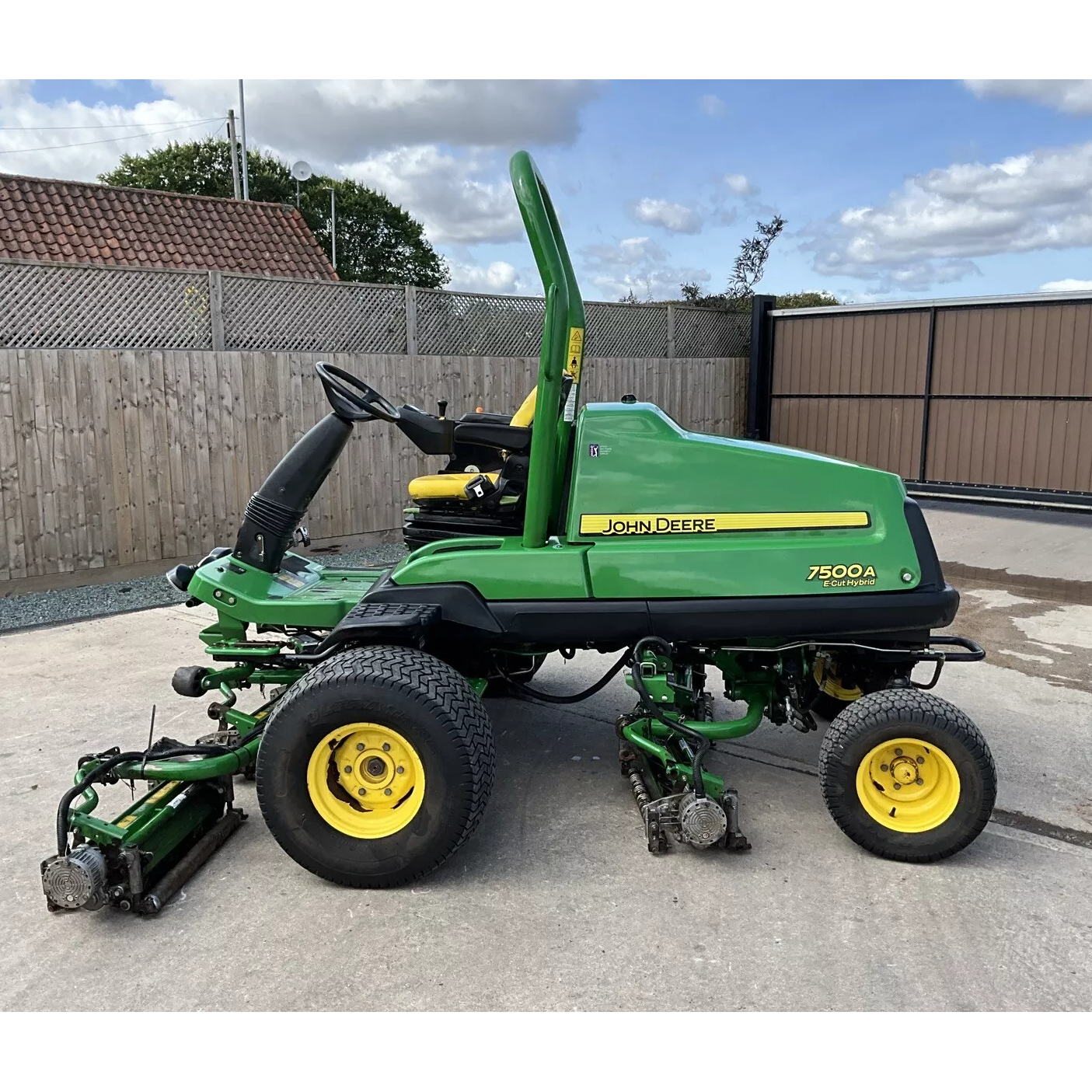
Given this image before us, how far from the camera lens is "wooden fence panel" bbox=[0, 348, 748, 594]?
696 centimetres

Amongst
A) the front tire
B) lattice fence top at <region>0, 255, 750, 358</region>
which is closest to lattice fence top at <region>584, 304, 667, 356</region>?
lattice fence top at <region>0, 255, 750, 358</region>

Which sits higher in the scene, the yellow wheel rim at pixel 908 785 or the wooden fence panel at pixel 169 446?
the wooden fence panel at pixel 169 446

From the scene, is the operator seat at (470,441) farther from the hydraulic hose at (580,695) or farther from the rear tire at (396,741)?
the rear tire at (396,741)

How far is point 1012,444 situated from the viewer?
1116cm

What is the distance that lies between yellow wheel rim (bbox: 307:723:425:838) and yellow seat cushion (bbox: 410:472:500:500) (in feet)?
3.98

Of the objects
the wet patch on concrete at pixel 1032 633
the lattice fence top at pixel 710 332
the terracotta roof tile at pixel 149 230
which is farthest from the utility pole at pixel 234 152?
the wet patch on concrete at pixel 1032 633

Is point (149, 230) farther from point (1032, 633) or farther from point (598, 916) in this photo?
point (598, 916)

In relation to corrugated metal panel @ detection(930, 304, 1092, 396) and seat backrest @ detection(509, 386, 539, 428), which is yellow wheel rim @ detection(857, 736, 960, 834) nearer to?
seat backrest @ detection(509, 386, 539, 428)

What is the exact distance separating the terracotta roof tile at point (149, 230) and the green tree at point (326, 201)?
1768 cm

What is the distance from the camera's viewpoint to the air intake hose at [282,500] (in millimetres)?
4016

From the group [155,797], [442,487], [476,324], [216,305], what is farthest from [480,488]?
[476,324]

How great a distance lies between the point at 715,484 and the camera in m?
3.31

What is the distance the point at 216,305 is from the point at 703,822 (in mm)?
6584
